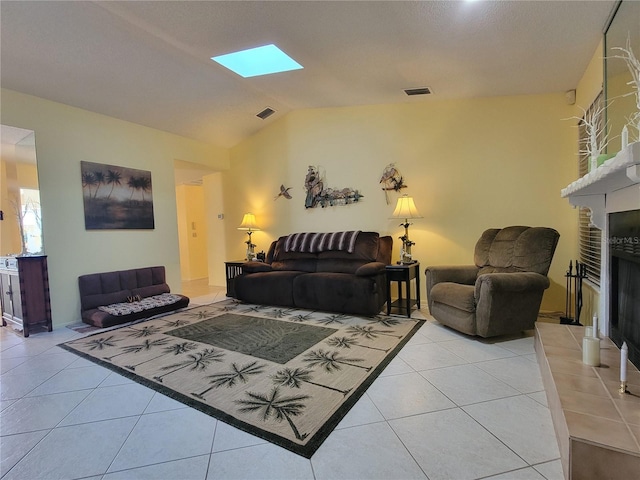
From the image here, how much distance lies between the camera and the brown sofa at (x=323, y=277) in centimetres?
361

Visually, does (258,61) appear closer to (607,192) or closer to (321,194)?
(321,194)

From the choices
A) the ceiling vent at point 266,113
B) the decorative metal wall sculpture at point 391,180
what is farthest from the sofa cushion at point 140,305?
the decorative metal wall sculpture at point 391,180

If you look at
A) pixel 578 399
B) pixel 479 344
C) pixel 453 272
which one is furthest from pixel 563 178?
pixel 578 399

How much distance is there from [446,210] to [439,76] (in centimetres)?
160

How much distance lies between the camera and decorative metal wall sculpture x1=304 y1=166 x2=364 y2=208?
15.0 ft

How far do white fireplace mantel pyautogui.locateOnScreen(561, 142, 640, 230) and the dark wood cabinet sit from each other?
190 inches

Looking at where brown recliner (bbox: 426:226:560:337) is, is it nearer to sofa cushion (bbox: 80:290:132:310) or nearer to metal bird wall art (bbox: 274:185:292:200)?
metal bird wall art (bbox: 274:185:292:200)

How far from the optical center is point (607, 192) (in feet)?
6.80

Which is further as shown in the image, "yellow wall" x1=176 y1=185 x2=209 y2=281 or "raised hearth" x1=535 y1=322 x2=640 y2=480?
"yellow wall" x1=176 y1=185 x2=209 y2=281

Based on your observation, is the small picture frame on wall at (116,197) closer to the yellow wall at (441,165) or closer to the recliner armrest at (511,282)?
the yellow wall at (441,165)

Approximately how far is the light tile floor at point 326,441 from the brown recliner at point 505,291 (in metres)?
0.43

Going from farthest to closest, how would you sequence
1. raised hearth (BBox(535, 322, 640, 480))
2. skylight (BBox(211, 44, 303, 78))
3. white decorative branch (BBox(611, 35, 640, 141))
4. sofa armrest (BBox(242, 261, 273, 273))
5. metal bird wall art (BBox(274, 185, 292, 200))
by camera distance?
1. metal bird wall art (BBox(274, 185, 292, 200))
2. sofa armrest (BBox(242, 261, 273, 273))
3. skylight (BBox(211, 44, 303, 78))
4. white decorative branch (BBox(611, 35, 640, 141))
5. raised hearth (BBox(535, 322, 640, 480))

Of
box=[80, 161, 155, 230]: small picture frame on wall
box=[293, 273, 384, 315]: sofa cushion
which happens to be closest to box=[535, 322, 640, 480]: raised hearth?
box=[293, 273, 384, 315]: sofa cushion

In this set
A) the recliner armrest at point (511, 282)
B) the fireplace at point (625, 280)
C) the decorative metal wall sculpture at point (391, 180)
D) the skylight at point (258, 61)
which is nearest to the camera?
the fireplace at point (625, 280)
